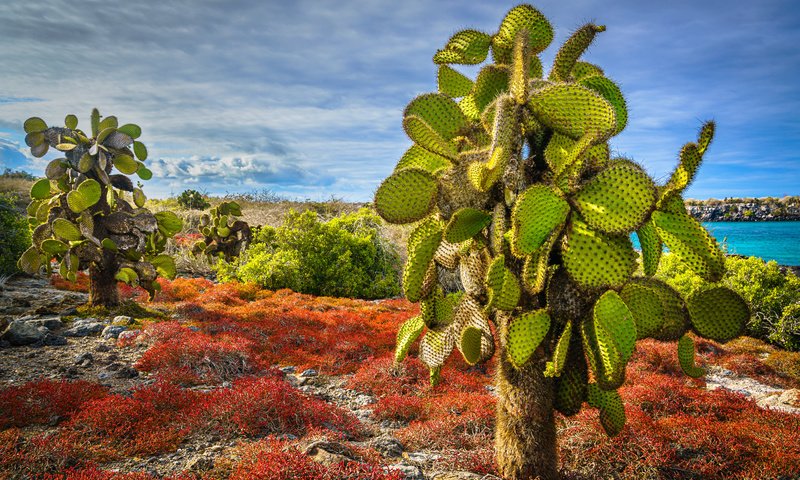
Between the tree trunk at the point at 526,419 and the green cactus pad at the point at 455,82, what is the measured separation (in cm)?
167

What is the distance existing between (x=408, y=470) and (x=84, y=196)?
295 inches

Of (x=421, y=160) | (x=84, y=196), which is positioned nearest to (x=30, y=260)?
(x=84, y=196)

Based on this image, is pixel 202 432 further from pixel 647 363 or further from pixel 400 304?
pixel 400 304

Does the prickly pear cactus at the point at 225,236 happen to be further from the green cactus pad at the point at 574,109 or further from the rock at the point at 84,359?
the green cactus pad at the point at 574,109

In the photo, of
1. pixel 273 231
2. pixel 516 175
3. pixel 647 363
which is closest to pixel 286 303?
pixel 273 231

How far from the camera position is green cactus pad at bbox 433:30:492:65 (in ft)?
9.86

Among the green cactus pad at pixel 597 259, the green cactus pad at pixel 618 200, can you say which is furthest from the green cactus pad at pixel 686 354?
the green cactus pad at pixel 618 200

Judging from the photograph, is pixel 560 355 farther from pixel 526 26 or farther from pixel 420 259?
pixel 526 26

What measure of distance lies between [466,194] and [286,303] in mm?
8708

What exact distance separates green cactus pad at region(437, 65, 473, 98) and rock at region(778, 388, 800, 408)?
5720 mm

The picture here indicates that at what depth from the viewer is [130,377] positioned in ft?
18.2


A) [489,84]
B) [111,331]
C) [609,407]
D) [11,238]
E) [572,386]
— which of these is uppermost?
[489,84]

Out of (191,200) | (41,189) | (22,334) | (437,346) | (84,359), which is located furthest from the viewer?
(191,200)

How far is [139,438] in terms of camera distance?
3.73 meters
